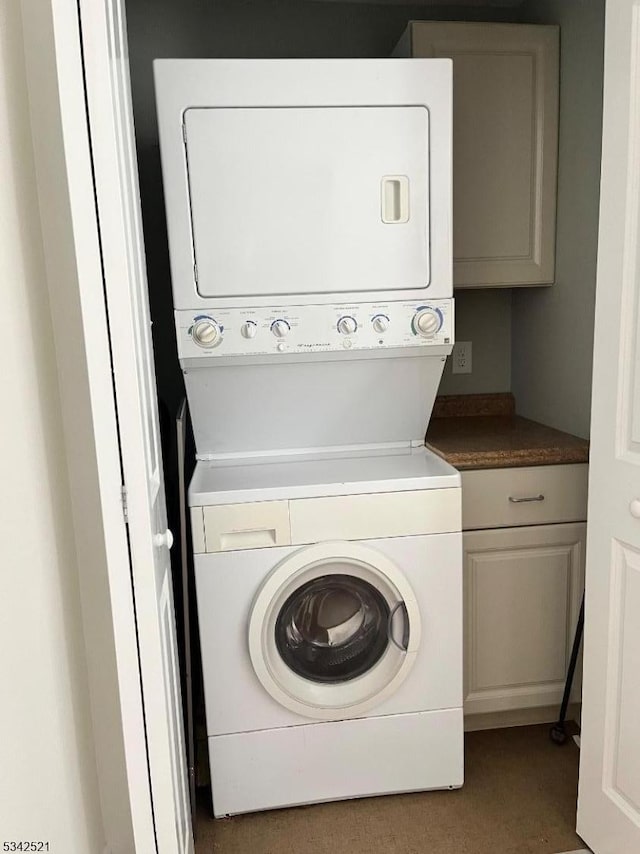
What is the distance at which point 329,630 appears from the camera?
1.82m

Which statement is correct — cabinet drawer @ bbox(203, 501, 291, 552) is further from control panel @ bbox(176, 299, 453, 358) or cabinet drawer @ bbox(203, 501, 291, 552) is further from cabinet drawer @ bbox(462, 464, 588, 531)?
cabinet drawer @ bbox(462, 464, 588, 531)

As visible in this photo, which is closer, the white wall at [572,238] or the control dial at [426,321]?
the control dial at [426,321]

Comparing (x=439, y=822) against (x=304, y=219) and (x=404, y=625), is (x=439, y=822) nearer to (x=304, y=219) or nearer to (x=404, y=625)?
(x=404, y=625)

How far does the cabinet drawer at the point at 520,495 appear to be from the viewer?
1.92m

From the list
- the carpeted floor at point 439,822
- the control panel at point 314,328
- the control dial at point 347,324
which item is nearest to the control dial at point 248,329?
the control panel at point 314,328

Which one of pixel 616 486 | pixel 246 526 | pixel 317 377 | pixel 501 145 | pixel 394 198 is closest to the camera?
pixel 616 486

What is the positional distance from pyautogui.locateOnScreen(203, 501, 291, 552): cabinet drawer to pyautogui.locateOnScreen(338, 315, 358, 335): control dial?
503mm

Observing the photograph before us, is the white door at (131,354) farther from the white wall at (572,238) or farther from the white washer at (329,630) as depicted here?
the white wall at (572,238)

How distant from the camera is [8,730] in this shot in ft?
2.79

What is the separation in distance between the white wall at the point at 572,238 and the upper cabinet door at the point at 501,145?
1.9 inches

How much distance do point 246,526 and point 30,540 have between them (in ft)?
2.49

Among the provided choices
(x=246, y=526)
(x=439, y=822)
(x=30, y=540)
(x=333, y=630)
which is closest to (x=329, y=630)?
(x=333, y=630)

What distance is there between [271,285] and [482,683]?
4.47ft

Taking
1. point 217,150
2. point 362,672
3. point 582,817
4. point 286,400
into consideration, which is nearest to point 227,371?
point 286,400
